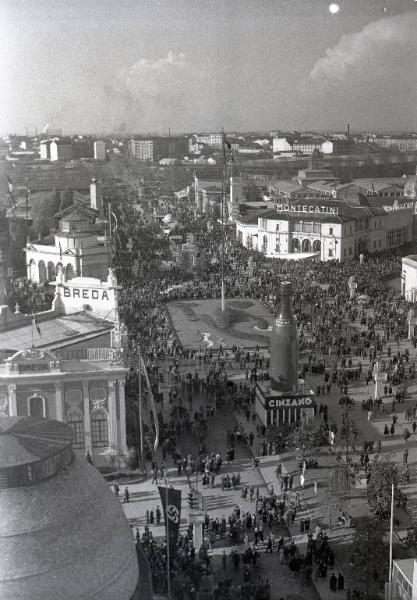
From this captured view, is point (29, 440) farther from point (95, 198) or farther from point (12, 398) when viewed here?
point (95, 198)

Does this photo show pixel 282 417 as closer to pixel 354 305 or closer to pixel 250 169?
pixel 354 305

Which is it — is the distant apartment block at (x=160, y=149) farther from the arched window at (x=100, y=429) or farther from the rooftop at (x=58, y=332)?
the arched window at (x=100, y=429)

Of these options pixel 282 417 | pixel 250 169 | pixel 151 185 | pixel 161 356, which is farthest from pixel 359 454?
pixel 250 169

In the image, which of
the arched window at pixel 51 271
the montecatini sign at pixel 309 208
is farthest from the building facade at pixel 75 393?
the montecatini sign at pixel 309 208

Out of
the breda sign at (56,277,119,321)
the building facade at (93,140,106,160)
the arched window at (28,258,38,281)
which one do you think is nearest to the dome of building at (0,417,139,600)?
the breda sign at (56,277,119,321)

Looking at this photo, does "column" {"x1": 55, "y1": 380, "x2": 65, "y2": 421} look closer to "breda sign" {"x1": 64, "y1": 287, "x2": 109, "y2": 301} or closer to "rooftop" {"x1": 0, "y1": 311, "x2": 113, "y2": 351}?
"rooftop" {"x1": 0, "y1": 311, "x2": 113, "y2": 351}

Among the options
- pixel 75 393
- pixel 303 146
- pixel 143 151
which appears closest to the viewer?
pixel 75 393

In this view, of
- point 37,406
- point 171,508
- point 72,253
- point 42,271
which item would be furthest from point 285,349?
point 42,271
